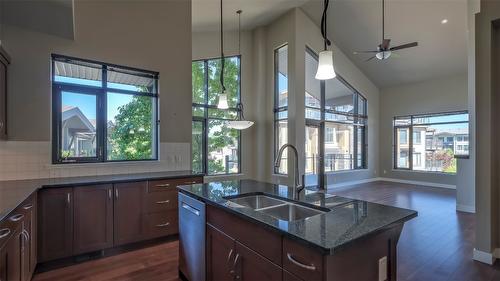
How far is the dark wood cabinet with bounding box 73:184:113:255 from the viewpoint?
2.76m

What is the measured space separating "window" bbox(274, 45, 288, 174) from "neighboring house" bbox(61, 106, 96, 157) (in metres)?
4.51

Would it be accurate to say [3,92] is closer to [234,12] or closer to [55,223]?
[55,223]

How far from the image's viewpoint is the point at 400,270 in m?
2.63

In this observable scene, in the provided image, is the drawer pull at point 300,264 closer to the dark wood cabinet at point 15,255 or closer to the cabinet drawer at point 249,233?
the cabinet drawer at point 249,233

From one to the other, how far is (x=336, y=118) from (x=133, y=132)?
624 cm

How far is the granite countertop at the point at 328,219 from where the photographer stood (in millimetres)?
1127

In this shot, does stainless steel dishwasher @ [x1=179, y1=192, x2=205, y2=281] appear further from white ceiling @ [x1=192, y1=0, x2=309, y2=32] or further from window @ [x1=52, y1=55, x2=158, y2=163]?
white ceiling @ [x1=192, y1=0, x2=309, y2=32]

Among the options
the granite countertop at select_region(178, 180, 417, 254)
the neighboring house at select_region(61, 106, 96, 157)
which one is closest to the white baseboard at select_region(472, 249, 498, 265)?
the granite countertop at select_region(178, 180, 417, 254)

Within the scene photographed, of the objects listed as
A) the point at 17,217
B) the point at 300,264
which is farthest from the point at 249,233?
the point at 17,217

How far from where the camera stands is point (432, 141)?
26.9ft

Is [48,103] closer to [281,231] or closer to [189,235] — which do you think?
[189,235]

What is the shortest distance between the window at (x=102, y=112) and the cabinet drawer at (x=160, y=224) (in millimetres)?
1014

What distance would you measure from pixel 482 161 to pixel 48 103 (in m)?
5.14

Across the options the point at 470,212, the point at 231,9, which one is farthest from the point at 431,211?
the point at 231,9
